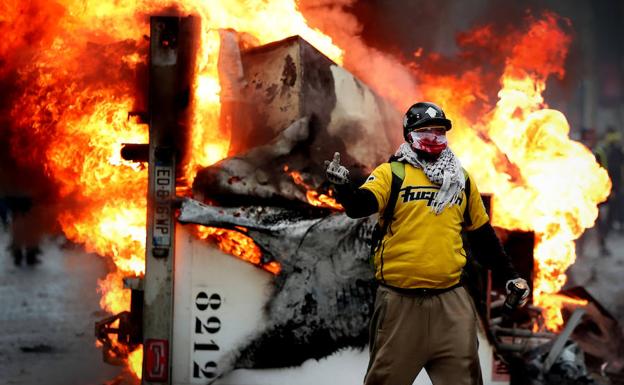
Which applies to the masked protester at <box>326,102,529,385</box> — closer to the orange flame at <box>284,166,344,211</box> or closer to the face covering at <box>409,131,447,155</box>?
the face covering at <box>409,131,447,155</box>

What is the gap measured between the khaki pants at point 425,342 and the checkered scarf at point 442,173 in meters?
0.44

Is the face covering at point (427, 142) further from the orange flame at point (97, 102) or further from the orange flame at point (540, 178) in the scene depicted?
the orange flame at point (540, 178)

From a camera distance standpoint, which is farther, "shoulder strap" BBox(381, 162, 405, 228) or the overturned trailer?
the overturned trailer

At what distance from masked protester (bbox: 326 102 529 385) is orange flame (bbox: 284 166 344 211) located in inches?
48.6

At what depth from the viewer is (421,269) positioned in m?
4.05

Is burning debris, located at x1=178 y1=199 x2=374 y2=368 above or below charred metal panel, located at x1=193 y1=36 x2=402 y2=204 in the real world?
below

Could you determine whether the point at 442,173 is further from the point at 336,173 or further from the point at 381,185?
the point at 336,173

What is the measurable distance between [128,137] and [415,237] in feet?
7.58

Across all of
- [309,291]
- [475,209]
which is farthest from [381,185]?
[309,291]

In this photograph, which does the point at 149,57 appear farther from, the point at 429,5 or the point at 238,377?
the point at 429,5

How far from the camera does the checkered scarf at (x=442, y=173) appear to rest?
13.5 ft

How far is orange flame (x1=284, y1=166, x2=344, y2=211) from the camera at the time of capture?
17.6 ft

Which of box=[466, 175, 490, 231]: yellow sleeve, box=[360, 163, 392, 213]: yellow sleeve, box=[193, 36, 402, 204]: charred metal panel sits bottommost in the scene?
box=[466, 175, 490, 231]: yellow sleeve

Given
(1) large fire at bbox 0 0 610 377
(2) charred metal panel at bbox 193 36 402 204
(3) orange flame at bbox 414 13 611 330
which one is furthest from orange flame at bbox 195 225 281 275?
(3) orange flame at bbox 414 13 611 330
